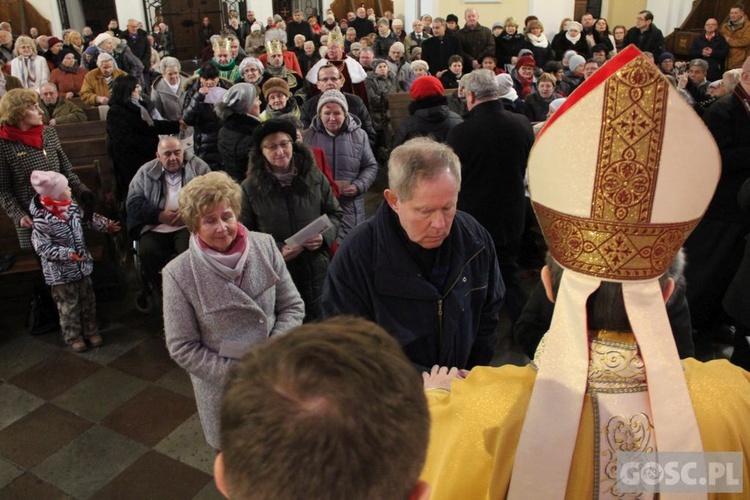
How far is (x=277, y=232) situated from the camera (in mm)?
3631

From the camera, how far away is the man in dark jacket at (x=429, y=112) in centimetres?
474

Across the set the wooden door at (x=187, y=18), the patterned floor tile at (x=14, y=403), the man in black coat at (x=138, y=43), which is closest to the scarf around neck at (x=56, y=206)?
the patterned floor tile at (x=14, y=403)

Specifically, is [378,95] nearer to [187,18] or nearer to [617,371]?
[617,371]

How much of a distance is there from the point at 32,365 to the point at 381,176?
16.4ft

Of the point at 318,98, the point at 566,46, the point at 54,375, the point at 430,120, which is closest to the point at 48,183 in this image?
the point at 54,375

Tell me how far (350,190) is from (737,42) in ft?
32.9

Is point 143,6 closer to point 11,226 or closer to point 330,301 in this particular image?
point 11,226

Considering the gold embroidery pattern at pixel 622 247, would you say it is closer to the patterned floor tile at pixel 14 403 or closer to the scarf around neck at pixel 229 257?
the scarf around neck at pixel 229 257

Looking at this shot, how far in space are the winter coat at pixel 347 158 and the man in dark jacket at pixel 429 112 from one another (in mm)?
360

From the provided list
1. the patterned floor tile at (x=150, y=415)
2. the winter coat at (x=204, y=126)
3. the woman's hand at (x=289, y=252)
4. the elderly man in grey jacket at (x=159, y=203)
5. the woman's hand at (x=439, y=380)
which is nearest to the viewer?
the woman's hand at (x=439, y=380)

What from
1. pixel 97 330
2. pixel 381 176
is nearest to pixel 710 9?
pixel 381 176

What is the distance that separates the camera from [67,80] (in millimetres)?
8695

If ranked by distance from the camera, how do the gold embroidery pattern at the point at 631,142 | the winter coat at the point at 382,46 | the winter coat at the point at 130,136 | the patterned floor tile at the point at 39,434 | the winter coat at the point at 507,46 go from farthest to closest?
the winter coat at the point at 382,46 → the winter coat at the point at 507,46 → the winter coat at the point at 130,136 → the patterned floor tile at the point at 39,434 → the gold embroidery pattern at the point at 631,142

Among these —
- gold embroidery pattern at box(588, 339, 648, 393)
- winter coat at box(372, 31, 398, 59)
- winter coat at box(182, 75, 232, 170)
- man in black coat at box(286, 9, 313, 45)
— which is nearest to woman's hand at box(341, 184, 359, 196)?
winter coat at box(182, 75, 232, 170)
